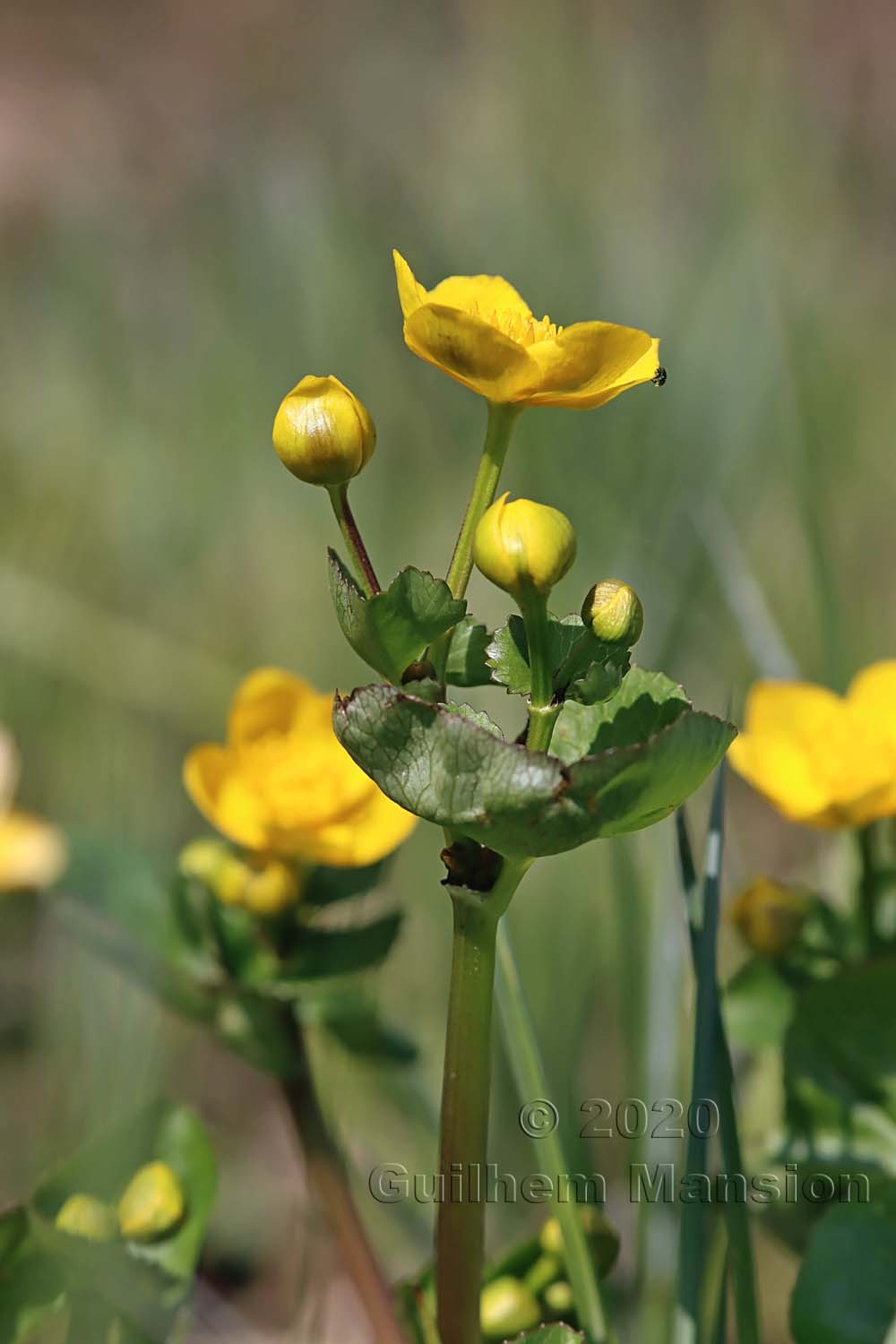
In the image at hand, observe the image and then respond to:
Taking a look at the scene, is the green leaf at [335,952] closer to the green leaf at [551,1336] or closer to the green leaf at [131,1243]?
the green leaf at [131,1243]

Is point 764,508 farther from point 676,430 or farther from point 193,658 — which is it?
point 193,658

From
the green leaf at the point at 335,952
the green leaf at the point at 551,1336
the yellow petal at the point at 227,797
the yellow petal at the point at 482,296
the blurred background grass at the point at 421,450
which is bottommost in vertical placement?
the green leaf at the point at 551,1336

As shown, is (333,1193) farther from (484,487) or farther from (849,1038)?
(484,487)

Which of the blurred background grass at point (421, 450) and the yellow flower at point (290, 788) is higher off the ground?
the blurred background grass at point (421, 450)

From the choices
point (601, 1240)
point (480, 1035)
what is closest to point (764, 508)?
point (601, 1240)

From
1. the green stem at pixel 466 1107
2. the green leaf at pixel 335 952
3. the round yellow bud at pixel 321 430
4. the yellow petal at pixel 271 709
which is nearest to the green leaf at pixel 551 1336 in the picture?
the green stem at pixel 466 1107

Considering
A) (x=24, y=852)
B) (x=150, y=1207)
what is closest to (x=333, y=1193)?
(x=150, y=1207)

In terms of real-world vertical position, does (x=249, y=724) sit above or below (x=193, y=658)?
below
